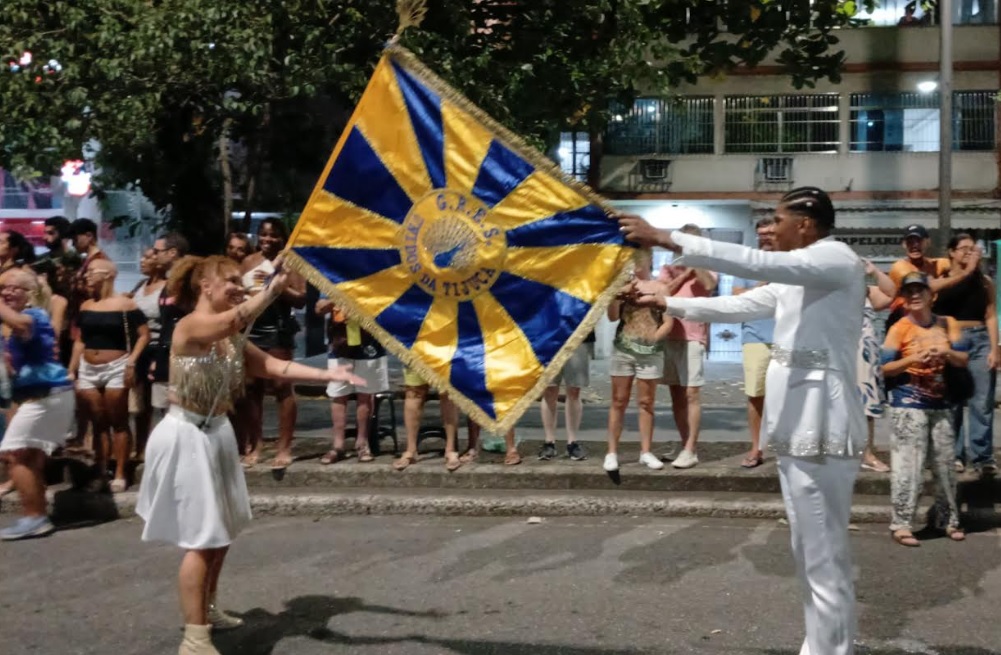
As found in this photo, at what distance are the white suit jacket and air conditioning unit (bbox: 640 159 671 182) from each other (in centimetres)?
1955

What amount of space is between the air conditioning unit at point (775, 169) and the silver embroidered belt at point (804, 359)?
1987 centimetres

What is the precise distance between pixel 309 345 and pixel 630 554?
10868 millimetres

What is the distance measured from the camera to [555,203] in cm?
519

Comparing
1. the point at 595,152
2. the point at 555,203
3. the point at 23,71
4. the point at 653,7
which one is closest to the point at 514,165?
the point at 555,203

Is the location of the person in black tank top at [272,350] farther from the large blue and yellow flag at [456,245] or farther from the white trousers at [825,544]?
the white trousers at [825,544]

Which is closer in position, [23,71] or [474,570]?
[474,570]

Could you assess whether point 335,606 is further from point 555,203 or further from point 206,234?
point 206,234

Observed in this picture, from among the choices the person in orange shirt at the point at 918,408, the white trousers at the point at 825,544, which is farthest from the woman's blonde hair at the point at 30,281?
the person in orange shirt at the point at 918,408

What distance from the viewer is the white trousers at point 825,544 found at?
15.3ft

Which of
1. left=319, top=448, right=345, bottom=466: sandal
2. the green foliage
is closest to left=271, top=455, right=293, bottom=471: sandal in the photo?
left=319, top=448, right=345, bottom=466: sandal

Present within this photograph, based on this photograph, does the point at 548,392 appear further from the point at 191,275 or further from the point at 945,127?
the point at 945,127

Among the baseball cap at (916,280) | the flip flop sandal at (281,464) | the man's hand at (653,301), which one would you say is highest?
the baseball cap at (916,280)

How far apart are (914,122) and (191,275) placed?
2115 centimetres

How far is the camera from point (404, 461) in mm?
9242
